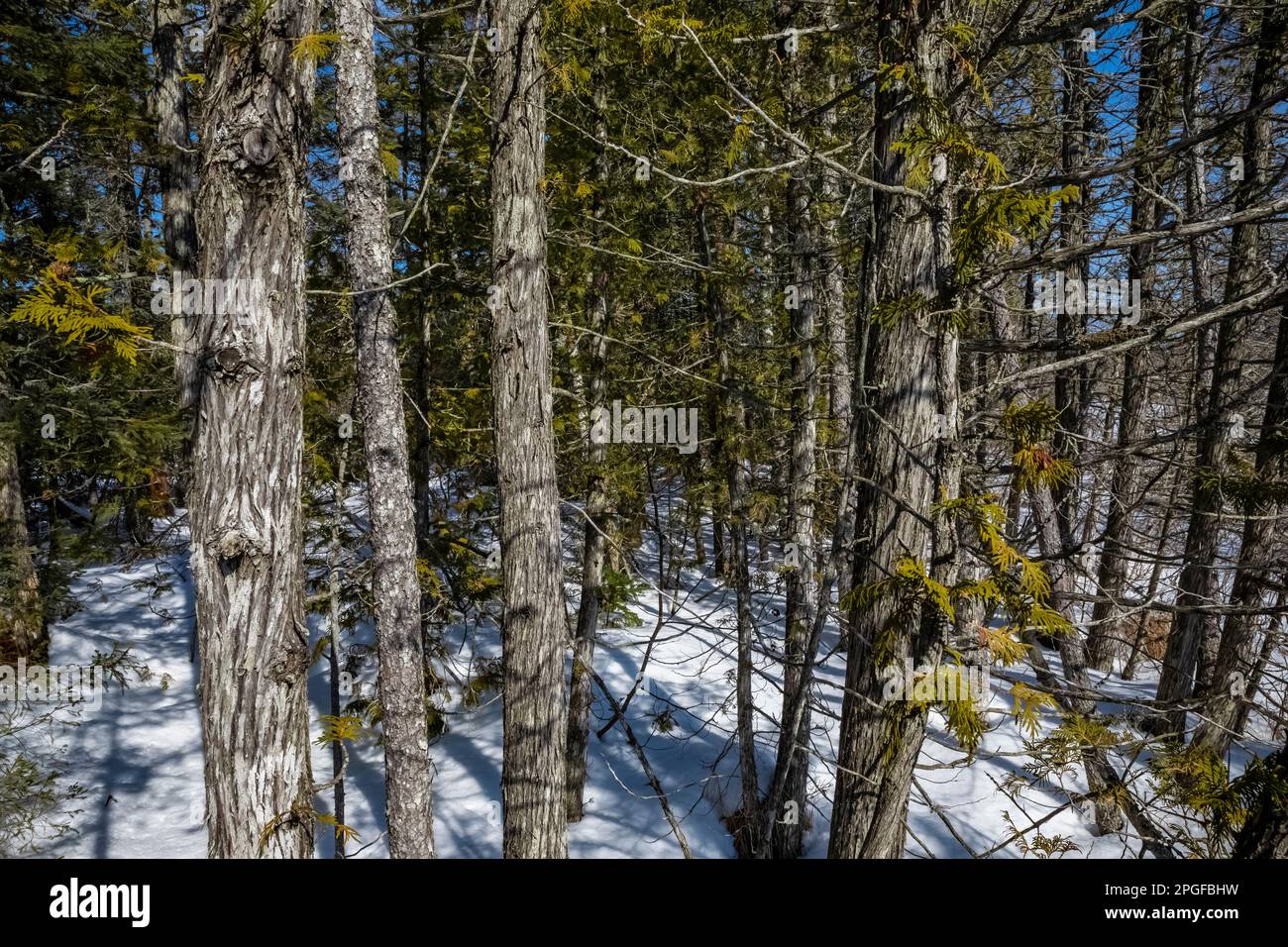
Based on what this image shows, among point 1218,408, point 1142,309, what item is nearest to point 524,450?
point 1218,408

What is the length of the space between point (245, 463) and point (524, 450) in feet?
7.97

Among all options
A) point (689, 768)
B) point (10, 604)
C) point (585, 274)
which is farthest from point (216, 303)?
point (10, 604)

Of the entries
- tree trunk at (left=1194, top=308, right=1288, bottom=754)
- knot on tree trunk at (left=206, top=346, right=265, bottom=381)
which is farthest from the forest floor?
knot on tree trunk at (left=206, top=346, right=265, bottom=381)

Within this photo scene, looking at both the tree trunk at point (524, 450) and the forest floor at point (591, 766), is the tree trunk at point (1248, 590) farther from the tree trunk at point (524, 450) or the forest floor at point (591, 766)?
the tree trunk at point (524, 450)

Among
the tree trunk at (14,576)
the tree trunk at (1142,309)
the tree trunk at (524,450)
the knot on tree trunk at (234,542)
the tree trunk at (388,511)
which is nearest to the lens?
the knot on tree trunk at (234,542)

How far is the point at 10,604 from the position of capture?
9.80m

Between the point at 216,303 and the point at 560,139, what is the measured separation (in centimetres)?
642

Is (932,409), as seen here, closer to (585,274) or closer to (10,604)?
(585,274)

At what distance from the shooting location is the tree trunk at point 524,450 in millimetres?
5043

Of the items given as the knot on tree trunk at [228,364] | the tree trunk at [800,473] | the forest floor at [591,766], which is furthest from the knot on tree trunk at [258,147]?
the tree trunk at [800,473]

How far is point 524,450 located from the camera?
5121mm

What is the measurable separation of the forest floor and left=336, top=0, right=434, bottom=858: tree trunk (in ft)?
7.18

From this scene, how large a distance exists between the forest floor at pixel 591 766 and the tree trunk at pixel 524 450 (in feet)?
6.06
